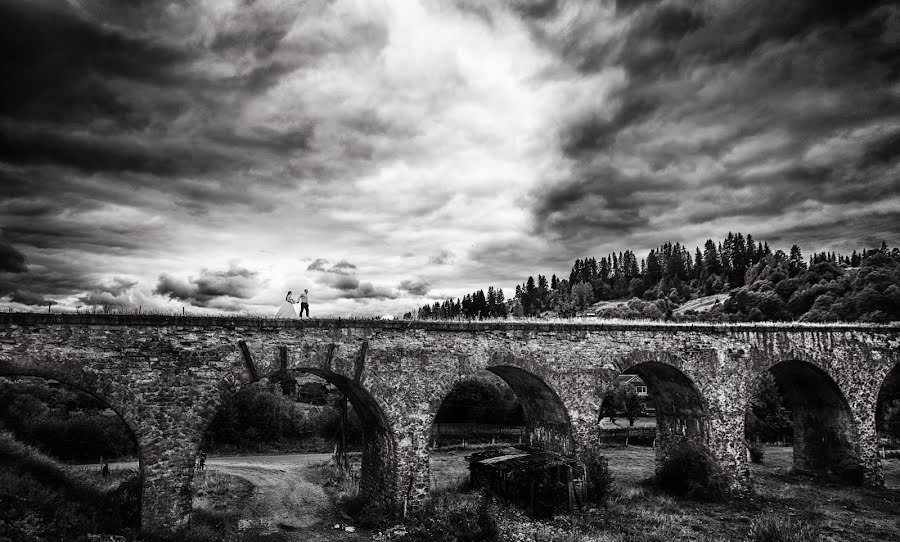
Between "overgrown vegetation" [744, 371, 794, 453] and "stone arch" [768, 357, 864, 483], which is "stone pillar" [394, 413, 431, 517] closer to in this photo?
"stone arch" [768, 357, 864, 483]

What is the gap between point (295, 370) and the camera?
1631 centimetres

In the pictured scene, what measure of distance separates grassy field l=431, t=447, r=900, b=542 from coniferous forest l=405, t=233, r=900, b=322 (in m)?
16.3

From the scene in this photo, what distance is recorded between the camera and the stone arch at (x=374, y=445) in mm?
17344

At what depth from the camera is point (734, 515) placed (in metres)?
19.3

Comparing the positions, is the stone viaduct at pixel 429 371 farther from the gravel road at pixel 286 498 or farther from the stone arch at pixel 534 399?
the gravel road at pixel 286 498

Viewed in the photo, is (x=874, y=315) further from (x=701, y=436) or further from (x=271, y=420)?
(x=271, y=420)

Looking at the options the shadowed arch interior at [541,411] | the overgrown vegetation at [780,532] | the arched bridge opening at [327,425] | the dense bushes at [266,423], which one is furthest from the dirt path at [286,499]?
the overgrown vegetation at [780,532]

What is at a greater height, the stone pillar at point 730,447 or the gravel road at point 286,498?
the stone pillar at point 730,447

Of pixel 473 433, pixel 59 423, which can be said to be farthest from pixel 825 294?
pixel 59 423

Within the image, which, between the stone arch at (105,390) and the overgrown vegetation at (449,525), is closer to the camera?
the stone arch at (105,390)

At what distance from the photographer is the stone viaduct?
46.7 feet

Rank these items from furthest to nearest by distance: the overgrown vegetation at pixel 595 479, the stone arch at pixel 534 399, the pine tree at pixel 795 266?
the pine tree at pixel 795 266 → the overgrown vegetation at pixel 595 479 → the stone arch at pixel 534 399

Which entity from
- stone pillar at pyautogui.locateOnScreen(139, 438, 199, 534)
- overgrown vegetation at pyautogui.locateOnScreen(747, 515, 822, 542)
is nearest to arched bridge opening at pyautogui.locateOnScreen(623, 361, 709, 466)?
overgrown vegetation at pyautogui.locateOnScreen(747, 515, 822, 542)

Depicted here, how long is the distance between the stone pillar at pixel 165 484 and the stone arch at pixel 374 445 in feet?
12.6
